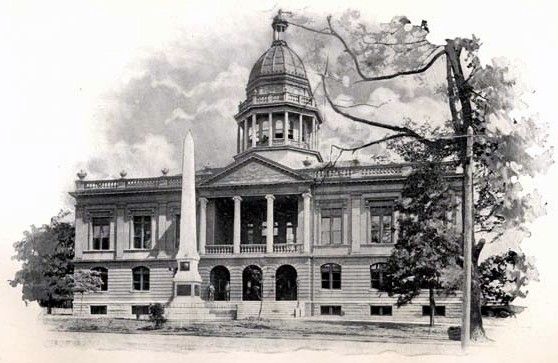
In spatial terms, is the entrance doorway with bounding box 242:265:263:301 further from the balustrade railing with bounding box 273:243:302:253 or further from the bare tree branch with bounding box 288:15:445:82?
the bare tree branch with bounding box 288:15:445:82

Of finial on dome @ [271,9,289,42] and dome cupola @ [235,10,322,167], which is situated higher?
finial on dome @ [271,9,289,42]

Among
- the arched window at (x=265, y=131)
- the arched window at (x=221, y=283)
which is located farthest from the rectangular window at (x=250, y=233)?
the arched window at (x=265, y=131)

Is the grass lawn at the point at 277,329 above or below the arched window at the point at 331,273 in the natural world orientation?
below

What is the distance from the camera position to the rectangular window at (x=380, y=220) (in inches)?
1222

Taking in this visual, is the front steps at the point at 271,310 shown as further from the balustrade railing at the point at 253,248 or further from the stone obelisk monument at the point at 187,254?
the balustrade railing at the point at 253,248

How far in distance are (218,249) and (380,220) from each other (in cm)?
591

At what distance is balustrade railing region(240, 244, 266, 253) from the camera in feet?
105

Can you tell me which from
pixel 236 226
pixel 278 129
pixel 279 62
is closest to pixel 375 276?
pixel 236 226

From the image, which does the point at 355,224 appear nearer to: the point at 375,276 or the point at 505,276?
the point at 375,276

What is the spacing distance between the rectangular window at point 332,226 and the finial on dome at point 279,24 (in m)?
11.8

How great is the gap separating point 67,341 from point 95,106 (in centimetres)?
584

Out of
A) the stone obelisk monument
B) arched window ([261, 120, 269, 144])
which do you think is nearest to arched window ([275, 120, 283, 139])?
arched window ([261, 120, 269, 144])

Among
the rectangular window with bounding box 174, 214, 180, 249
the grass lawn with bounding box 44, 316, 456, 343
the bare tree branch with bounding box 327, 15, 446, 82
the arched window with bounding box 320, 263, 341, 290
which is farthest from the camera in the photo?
the arched window with bounding box 320, 263, 341, 290

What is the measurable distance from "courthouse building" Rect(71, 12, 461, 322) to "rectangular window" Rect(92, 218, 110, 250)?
35mm
